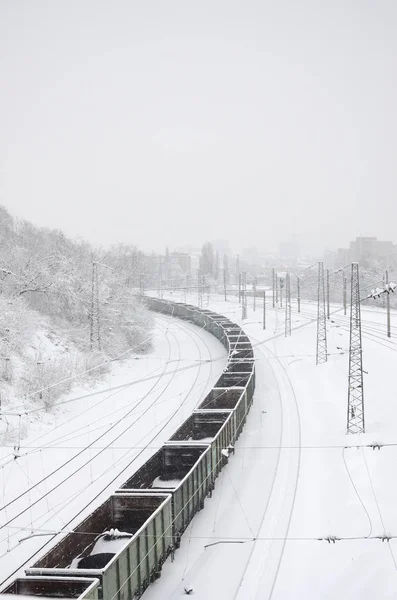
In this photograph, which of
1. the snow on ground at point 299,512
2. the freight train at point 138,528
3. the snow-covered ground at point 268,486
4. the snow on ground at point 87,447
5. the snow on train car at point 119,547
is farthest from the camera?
the snow on ground at point 87,447

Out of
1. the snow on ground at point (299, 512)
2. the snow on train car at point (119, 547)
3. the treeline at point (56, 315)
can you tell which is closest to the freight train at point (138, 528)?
the snow on train car at point (119, 547)

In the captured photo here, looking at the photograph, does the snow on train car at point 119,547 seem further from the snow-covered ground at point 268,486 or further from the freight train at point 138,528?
the snow-covered ground at point 268,486

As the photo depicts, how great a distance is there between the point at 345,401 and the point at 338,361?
10.6m

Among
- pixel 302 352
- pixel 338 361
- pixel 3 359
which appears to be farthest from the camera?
pixel 302 352

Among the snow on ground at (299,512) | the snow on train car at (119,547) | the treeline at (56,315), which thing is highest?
the treeline at (56,315)

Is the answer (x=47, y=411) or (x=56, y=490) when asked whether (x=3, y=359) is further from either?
(x=56, y=490)

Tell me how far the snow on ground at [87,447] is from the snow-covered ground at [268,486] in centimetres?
9

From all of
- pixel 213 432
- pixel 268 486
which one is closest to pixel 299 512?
pixel 268 486

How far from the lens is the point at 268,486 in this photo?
22016 millimetres

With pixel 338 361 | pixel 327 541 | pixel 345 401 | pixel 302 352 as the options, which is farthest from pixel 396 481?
pixel 302 352

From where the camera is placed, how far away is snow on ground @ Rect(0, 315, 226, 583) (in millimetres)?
19234

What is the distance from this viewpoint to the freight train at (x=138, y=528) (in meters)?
12.0

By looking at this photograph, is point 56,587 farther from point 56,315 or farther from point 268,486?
point 56,315

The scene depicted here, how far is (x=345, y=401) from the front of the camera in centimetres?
3419
